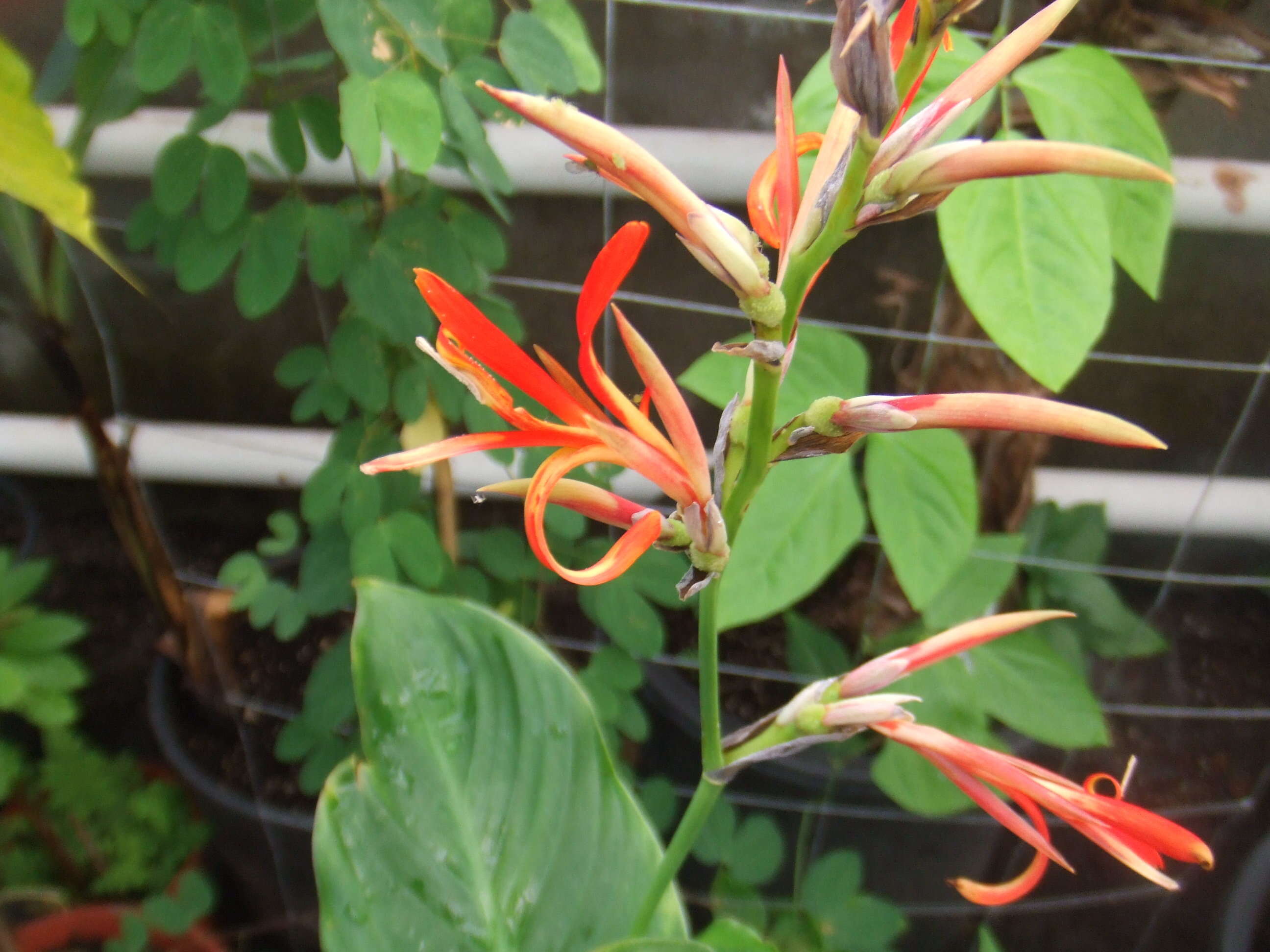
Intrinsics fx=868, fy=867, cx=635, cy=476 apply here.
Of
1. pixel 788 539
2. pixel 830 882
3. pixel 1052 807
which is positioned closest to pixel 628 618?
pixel 788 539

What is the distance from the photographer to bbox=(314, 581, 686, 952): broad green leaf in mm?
571

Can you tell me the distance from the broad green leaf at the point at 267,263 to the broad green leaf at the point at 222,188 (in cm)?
2

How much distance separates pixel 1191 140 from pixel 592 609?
90cm

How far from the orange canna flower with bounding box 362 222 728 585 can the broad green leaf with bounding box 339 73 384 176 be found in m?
0.26

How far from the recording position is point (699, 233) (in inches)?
12.0

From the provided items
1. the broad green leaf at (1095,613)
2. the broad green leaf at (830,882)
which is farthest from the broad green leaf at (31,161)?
the broad green leaf at (1095,613)

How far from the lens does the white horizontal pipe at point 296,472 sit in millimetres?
1255

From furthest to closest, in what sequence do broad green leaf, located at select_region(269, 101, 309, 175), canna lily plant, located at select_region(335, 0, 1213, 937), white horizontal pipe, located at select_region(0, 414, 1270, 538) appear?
white horizontal pipe, located at select_region(0, 414, 1270, 538), broad green leaf, located at select_region(269, 101, 309, 175), canna lily plant, located at select_region(335, 0, 1213, 937)

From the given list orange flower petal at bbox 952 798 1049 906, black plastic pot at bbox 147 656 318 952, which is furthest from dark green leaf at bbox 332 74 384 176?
black plastic pot at bbox 147 656 318 952

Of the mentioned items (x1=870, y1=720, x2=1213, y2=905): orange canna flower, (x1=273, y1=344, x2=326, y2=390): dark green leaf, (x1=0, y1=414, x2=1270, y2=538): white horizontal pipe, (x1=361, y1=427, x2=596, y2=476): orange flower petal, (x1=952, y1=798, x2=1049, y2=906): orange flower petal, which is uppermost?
(x1=361, y1=427, x2=596, y2=476): orange flower petal

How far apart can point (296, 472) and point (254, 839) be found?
0.55m

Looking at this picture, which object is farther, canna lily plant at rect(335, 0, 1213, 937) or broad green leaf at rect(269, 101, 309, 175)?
broad green leaf at rect(269, 101, 309, 175)

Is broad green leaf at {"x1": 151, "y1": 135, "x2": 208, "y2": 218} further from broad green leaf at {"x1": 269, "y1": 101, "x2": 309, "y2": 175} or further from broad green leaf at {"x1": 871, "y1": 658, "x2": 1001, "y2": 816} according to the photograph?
broad green leaf at {"x1": 871, "y1": 658, "x2": 1001, "y2": 816}

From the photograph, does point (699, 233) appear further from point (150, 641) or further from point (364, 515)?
point (150, 641)
